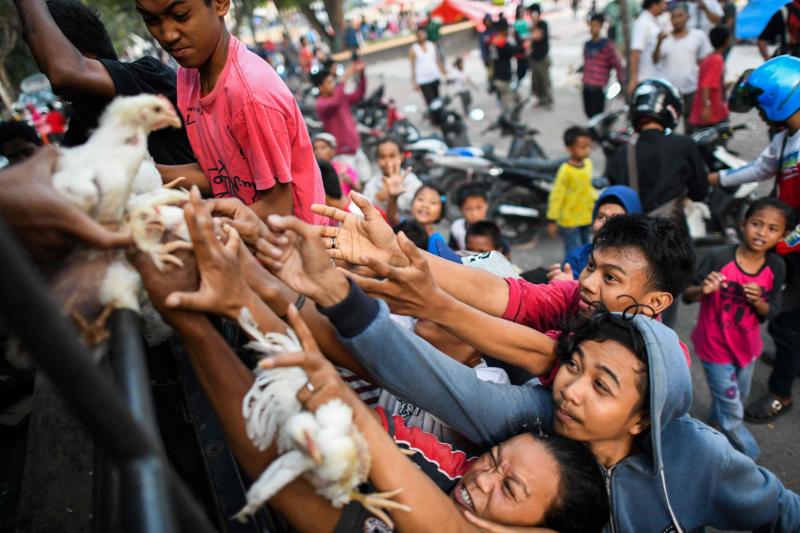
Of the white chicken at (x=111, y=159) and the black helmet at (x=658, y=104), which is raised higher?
the white chicken at (x=111, y=159)

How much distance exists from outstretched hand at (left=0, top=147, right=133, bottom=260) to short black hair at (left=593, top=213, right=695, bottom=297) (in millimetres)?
1918

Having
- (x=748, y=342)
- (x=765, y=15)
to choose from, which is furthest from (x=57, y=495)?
(x=765, y=15)

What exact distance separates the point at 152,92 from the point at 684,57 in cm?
662

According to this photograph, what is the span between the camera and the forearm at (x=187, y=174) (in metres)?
1.87

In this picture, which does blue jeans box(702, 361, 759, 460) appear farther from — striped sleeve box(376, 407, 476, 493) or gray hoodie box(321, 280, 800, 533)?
striped sleeve box(376, 407, 476, 493)

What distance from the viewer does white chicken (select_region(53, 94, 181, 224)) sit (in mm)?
803

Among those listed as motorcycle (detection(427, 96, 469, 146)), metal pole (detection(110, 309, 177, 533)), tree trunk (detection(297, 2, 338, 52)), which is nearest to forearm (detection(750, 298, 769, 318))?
metal pole (detection(110, 309, 177, 533))

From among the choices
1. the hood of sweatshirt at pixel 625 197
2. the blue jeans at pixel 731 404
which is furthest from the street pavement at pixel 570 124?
the hood of sweatshirt at pixel 625 197

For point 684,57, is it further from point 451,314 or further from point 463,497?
point 463,497

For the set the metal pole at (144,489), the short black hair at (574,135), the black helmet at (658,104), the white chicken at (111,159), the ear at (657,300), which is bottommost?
the ear at (657,300)

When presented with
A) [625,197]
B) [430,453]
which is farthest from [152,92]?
[625,197]

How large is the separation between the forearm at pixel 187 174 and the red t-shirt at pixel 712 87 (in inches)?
240

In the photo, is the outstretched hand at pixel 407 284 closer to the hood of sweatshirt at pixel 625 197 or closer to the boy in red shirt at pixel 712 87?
the hood of sweatshirt at pixel 625 197

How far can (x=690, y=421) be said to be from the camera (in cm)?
162
